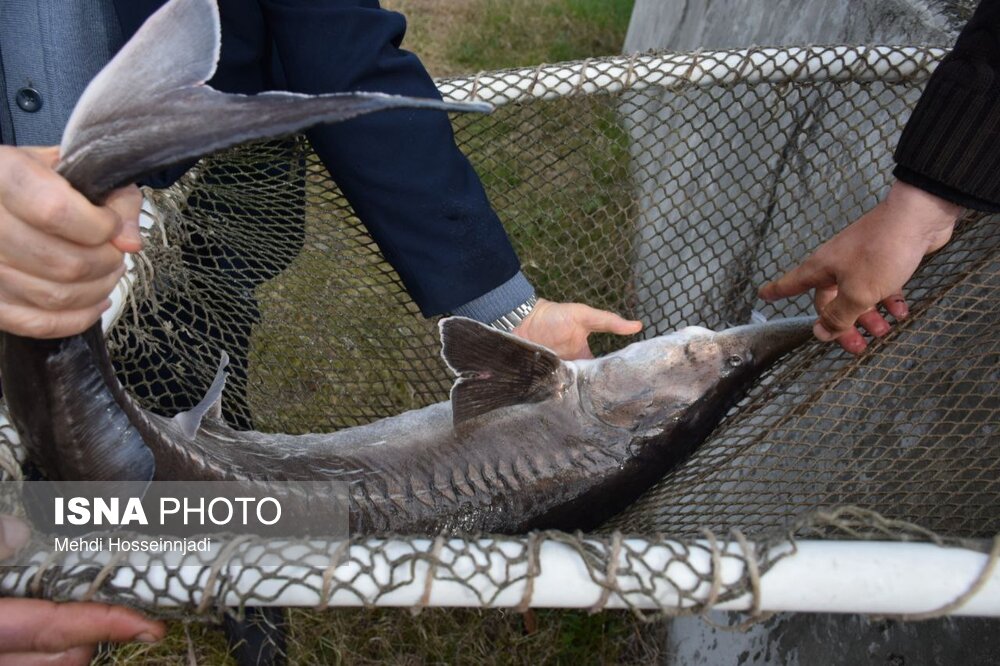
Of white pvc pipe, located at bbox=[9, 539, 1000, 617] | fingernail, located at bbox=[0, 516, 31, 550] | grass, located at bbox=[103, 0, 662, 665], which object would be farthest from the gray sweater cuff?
fingernail, located at bbox=[0, 516, 31, 550]

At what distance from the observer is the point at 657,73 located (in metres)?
2.04

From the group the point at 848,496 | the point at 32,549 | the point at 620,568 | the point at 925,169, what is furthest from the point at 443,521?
the point at 925,169

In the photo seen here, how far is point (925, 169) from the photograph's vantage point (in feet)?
4.15

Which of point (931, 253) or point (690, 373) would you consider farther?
point (690, 373)

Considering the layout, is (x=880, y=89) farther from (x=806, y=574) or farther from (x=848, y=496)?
(x=806, y=574)

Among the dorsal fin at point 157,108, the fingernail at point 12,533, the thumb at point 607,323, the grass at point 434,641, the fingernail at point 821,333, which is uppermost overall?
the dorsal fin at point 157,108

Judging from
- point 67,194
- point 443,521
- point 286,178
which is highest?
point 67,194

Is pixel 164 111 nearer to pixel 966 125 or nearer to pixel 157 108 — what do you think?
pixel 157 108

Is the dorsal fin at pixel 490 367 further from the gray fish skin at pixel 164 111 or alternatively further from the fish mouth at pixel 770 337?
the gray fish skin at pixel 164 111

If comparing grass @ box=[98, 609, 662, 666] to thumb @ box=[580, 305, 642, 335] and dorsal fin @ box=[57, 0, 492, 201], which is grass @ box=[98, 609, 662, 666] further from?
dorsal fin @ box=[57, 0, 492, 201]

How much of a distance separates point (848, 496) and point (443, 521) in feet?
2.95

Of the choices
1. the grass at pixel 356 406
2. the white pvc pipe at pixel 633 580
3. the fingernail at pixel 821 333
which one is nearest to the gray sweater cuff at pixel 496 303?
the grass at pixel 356 406

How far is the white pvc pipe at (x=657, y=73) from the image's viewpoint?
197 cm

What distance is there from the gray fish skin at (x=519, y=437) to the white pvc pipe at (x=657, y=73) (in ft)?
2.33
